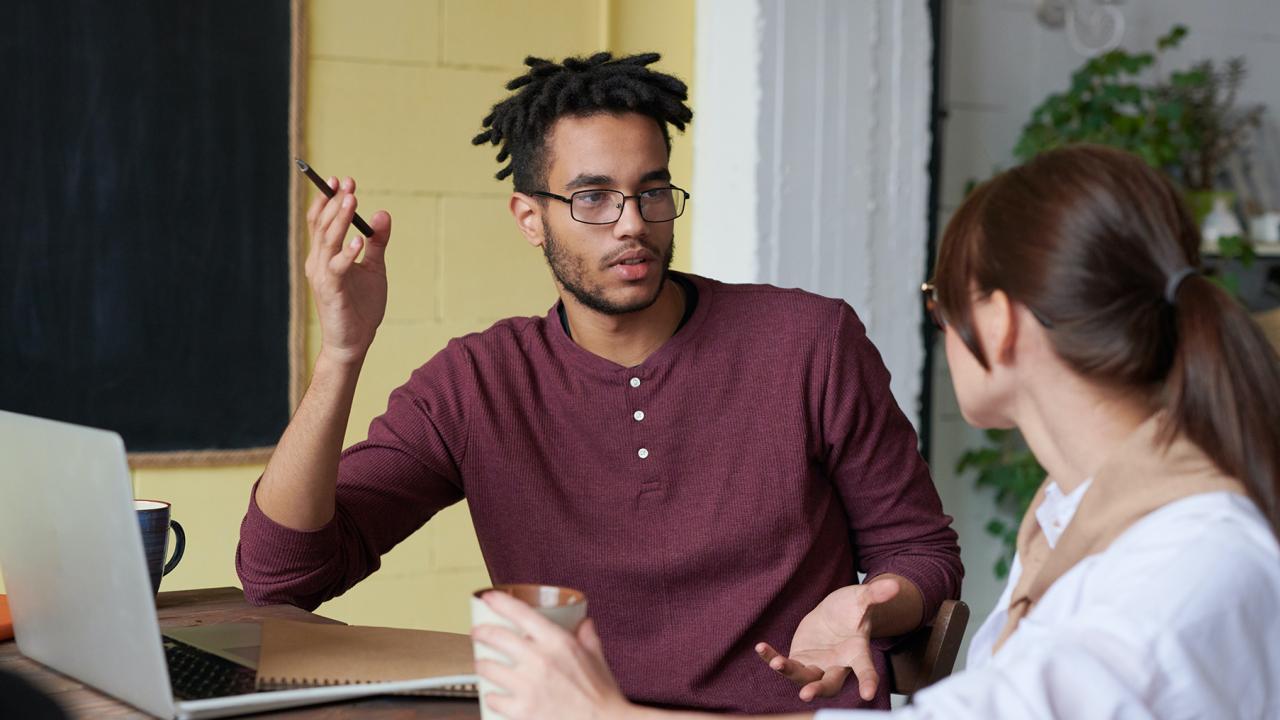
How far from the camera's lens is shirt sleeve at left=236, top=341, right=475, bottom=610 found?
1.48 m

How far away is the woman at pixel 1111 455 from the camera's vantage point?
2.54 ft

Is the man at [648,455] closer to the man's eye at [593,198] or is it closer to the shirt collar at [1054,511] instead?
the man's eye at [593,198]

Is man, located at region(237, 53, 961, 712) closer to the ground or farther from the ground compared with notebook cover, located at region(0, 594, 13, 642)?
farther from the ground

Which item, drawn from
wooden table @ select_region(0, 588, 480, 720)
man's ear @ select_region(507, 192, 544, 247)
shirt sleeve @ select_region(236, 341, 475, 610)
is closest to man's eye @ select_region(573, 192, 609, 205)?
man's ear @ select_region(507, 192, 544, 247)

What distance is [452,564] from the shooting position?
108 inches

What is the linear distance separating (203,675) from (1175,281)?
2.81 ft

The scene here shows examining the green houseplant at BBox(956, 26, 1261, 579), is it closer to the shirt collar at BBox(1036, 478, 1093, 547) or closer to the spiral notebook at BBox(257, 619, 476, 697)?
the shirt collar at BBox(1036, 478, 1093, 547)

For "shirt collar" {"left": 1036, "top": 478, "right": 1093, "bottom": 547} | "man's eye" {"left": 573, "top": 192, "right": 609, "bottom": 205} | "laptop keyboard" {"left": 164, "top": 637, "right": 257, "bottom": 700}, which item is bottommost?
"laptop keyboard" {"left": 164, "top": 637, "right": 257, "bottom": 700}

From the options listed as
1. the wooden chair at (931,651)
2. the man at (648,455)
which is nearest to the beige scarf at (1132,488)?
the wooden chair at (931,651)

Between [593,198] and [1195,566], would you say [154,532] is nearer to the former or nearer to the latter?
[593,198]

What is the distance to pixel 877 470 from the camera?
162 cm

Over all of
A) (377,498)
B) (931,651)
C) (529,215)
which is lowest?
(931,651)

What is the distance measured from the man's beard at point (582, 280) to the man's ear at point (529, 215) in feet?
0.15

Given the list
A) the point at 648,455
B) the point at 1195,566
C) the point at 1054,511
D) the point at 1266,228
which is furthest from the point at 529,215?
the point at 1266,228
